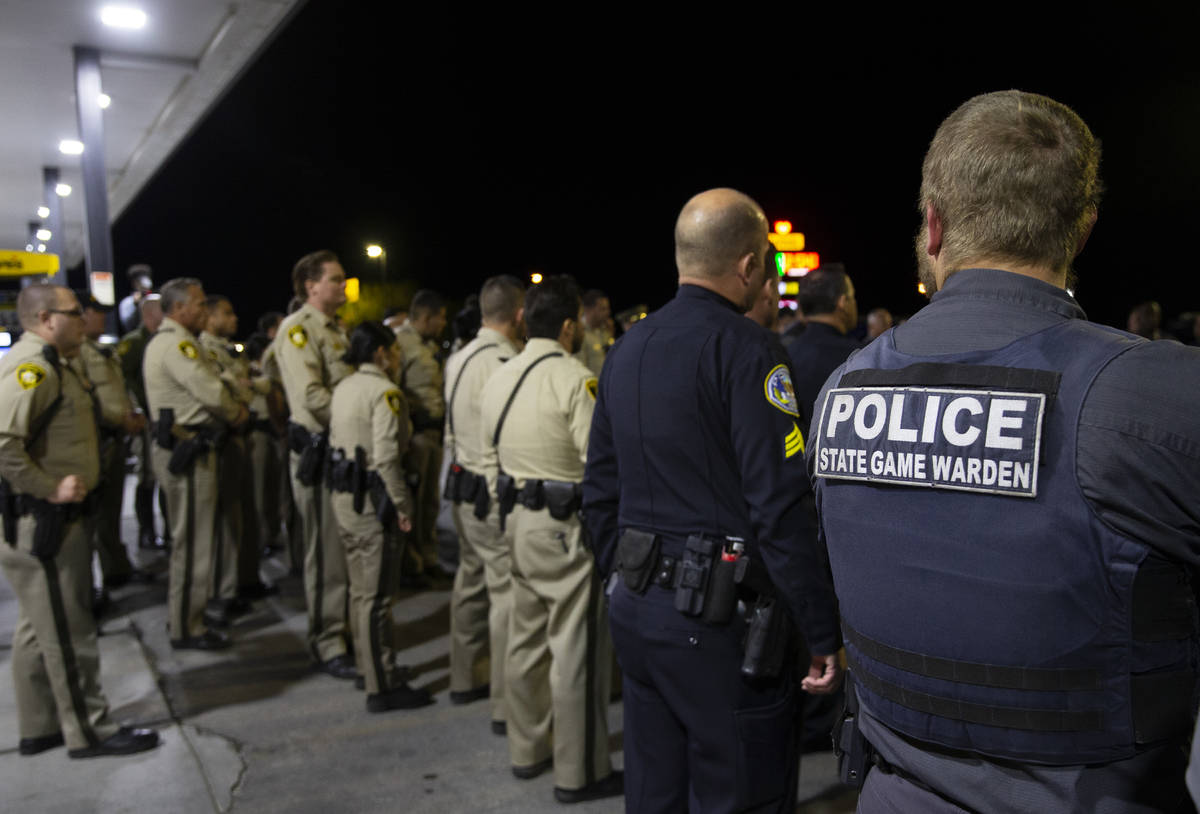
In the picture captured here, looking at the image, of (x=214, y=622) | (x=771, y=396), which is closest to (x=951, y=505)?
(x=771, y=396)

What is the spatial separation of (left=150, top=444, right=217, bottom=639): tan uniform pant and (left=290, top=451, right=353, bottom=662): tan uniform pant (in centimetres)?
79

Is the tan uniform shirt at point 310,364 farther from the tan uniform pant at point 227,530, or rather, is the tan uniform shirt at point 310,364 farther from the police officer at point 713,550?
the police officer at point 713,550

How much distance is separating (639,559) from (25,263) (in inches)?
241

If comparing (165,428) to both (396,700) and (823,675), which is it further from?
(823,675)

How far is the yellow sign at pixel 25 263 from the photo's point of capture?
637 cm

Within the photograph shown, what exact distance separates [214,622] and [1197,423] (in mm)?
6210

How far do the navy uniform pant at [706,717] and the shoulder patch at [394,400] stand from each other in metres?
2.48

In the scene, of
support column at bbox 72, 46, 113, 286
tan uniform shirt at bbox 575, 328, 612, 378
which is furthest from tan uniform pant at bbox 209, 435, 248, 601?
support column at bbox 72, 46, 113, 286

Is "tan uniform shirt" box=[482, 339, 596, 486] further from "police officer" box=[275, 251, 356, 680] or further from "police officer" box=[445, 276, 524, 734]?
"police officer" box=[275, 251, 356, 680]

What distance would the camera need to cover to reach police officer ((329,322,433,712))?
4.68 metres

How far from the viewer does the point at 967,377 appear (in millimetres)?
1372

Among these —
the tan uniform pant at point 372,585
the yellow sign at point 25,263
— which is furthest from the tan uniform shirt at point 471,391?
the yellow sign at point 25,263

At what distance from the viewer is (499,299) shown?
16.7 ft

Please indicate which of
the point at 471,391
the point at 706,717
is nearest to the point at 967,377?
the point at 706,717
